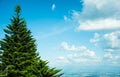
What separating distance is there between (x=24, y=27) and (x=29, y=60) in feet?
20.2

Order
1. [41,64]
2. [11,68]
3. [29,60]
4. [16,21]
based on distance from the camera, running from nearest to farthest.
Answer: [41,64]
[11,68]
[29,60]
[16,21]

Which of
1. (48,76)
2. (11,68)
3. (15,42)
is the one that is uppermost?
(15,42)

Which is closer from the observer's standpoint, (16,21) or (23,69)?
(23,69)

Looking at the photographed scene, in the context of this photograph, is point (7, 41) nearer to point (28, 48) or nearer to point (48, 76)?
point (28, 48)

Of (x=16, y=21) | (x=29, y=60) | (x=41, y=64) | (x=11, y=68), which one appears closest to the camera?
(x=41, y=64)

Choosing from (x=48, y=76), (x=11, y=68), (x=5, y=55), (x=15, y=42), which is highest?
(x=15, y=42)

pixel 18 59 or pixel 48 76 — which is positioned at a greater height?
pixel 18 59

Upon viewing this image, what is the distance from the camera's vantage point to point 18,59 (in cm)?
3459

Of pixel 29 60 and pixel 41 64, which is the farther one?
pixel 29 60

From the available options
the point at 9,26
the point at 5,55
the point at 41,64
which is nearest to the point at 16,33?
the point at 9,26

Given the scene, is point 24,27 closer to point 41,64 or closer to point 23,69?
point 23,69

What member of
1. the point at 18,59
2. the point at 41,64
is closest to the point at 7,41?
the point at 18,59

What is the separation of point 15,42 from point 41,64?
12.0m

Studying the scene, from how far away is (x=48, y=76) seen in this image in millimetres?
26344
